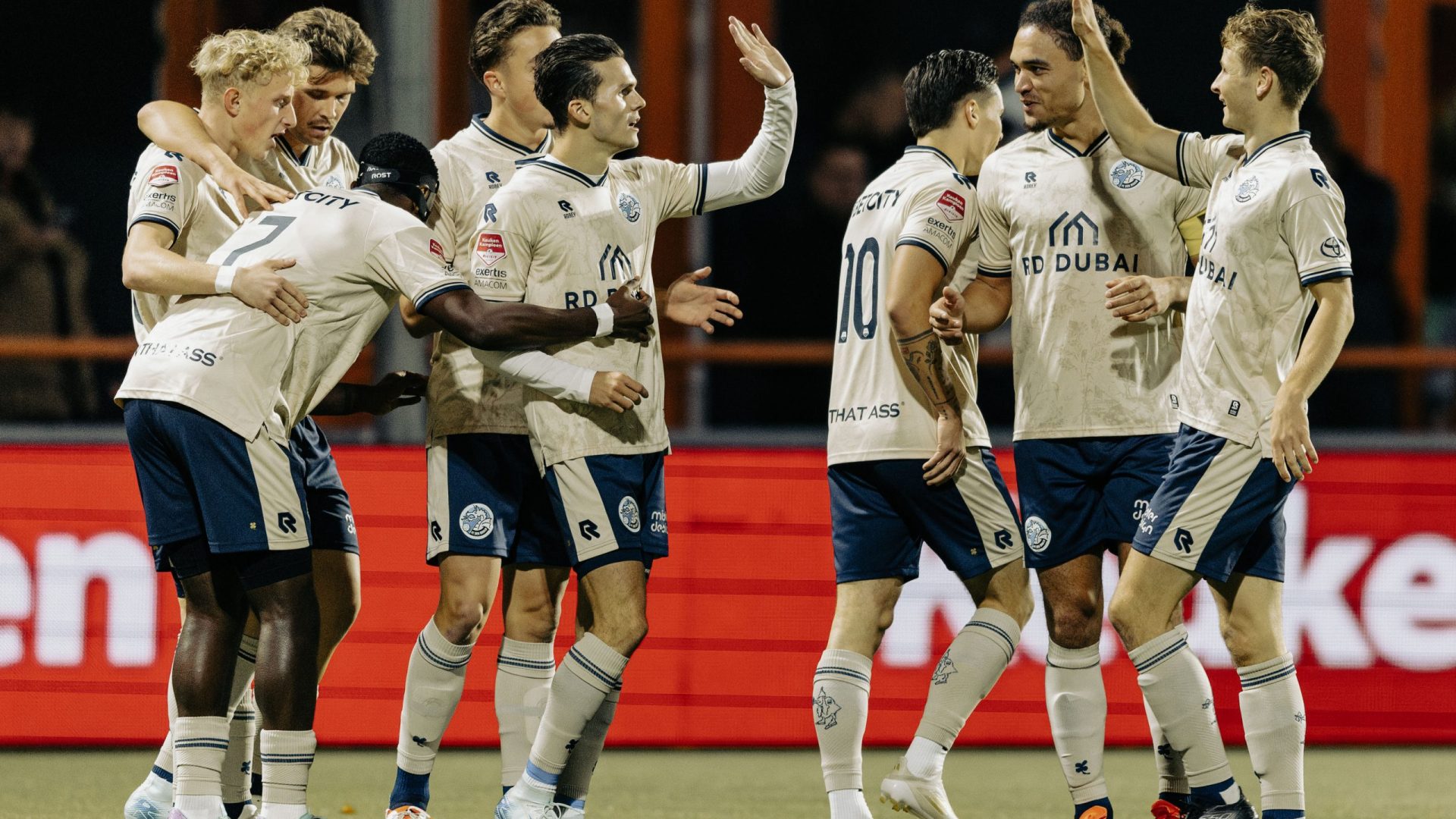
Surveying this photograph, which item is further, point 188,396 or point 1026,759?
point 1026,759

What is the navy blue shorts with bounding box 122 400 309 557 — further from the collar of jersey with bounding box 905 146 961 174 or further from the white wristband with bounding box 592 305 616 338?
the collar of jersey with bounding box 905 146 961 174

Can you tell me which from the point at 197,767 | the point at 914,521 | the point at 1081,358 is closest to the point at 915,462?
the point at 914,521

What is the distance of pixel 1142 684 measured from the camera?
4.73 metres

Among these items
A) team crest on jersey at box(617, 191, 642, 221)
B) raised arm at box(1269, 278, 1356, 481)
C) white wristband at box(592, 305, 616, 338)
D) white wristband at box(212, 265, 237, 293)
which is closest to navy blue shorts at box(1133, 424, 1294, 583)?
raised arm at box(1269, 278, 1356, 481)

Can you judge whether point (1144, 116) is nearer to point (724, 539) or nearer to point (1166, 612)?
point (1166, 612)

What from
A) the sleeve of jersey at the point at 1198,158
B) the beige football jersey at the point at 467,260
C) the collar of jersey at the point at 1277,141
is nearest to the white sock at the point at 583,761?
the beige football jersey at the point at 467,260

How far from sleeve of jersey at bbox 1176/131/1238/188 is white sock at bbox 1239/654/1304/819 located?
1.30 metres

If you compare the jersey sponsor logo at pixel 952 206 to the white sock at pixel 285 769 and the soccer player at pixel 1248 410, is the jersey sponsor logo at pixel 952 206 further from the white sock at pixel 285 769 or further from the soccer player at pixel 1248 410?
the white sock at pixel 285 769

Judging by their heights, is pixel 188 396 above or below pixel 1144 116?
below

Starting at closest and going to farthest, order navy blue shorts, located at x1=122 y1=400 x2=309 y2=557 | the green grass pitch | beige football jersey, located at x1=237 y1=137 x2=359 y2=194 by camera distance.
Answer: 1. navy blue shorts, located at x1=122 y1=400 x2=309 y2=557
2. beige football jersey, located at x1=237 y1=137 x2=359 y2=194
3. the green grass pitch

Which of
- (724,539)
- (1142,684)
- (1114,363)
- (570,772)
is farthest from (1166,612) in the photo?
(724,539)

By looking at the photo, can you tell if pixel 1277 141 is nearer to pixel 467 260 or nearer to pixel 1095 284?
pixel 1095 284

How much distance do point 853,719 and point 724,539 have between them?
7.88 feet

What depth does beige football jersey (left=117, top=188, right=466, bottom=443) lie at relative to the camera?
4410 millimetres
